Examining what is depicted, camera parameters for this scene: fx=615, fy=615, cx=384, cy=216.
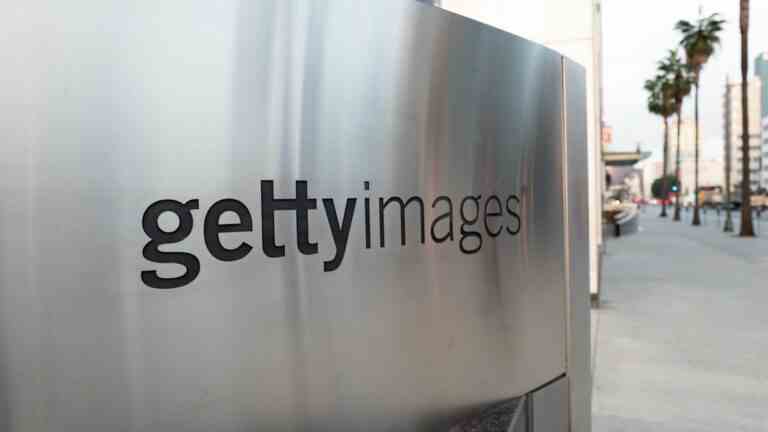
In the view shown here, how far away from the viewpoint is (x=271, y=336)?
5.16ft

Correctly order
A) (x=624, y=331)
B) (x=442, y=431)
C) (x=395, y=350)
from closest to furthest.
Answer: (x=395, y=350) → (x=442, y=431) → (x=624, y=331)

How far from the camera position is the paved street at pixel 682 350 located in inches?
201

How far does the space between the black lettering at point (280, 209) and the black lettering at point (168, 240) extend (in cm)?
17

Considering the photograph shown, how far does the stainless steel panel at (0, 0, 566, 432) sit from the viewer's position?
1.28m

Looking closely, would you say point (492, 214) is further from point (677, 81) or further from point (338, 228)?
point (677, 81)

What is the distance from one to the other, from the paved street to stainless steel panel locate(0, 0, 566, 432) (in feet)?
11.6

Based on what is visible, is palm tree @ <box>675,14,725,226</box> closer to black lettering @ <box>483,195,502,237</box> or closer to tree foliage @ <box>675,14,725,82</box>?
tree foliage @ <box>675,14,725,82</box>

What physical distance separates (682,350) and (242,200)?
23.1ft

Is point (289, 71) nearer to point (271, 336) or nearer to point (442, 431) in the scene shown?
point (271, 336)

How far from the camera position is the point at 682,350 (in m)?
7.19

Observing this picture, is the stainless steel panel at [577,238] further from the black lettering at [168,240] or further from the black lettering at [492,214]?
the black lettering at [168,240]

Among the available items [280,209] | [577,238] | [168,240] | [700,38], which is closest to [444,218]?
[280,209]

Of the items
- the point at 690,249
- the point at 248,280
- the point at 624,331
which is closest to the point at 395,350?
the point at 248,280

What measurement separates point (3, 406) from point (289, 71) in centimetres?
98
